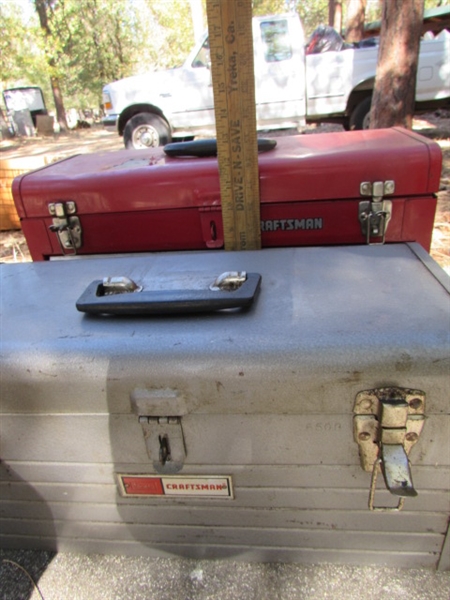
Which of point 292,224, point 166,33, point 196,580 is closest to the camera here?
point 196,580

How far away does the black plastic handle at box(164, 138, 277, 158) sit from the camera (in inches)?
81.2

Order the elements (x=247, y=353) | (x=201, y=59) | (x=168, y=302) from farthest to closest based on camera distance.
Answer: (x=201, y=59), (x=168, y=302), (x=247, y=353)

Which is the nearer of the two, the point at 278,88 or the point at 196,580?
the point at 196,580

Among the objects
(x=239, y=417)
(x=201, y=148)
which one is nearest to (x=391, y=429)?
(x=239, y=417)

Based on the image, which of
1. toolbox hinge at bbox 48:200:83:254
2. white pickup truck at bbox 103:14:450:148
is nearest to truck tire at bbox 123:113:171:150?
white pickup truck at bbox 103:14:450:148

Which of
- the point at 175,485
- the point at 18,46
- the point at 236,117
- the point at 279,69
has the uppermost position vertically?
the point at 18,46

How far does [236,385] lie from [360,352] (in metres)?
0.28

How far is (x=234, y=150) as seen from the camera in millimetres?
1642

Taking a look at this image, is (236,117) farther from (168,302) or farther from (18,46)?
(18,46)

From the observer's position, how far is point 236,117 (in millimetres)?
1590

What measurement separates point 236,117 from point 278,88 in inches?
250

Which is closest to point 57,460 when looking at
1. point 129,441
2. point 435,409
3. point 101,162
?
point 129,441

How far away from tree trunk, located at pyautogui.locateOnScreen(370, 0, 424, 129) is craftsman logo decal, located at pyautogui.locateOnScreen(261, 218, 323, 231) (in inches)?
138

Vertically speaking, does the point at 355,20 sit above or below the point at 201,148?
above
